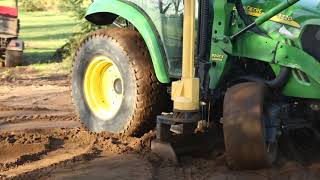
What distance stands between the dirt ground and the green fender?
701 millimetres

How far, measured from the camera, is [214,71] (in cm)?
539

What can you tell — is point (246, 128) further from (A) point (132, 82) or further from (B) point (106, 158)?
(A) point (132, 82)

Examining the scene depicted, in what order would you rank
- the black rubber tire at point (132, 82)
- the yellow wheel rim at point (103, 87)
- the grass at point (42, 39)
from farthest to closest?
the grass at point (42, 39) → the yellow wheel rim at point (103, 87) → the black rubber tire at point (132, 82)

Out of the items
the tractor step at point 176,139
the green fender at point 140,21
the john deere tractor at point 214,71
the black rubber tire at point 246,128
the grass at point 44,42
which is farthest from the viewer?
the grass at point 44,42

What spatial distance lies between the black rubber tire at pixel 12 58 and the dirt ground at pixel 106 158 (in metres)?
6.91

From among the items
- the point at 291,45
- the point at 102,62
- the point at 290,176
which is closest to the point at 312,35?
the point at 291,45

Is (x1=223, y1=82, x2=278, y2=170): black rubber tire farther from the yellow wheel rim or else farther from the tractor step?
the yellow wheel rim

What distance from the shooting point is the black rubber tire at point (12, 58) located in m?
14.1

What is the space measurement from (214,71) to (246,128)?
79cm

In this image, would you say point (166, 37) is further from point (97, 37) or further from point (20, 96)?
point (20, 96)

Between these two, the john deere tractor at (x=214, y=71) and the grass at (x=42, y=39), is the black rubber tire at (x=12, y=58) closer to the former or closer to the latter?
the grass at (x=42, y=39)

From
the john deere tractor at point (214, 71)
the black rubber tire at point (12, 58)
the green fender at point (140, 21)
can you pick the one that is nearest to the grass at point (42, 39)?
the black rubber tire at point (12, 58)

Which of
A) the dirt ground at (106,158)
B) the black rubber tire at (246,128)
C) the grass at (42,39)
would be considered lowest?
the dirt ground at (106,158)

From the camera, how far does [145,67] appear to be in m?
5.96
